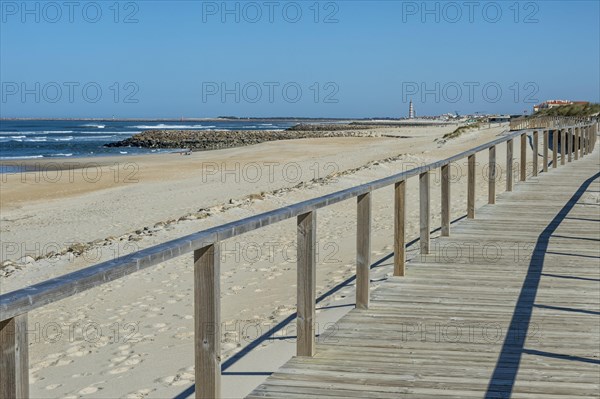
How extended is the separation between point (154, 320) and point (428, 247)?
2822 millimetres

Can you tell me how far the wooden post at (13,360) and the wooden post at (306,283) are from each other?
8.19 ft

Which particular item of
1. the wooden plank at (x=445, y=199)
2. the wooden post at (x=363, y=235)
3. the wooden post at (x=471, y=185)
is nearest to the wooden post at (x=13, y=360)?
the wooden post at (x=363, y=235)

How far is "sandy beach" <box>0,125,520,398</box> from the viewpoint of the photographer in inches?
229

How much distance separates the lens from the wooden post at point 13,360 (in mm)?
2102

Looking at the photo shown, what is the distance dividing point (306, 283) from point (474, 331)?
1.39 meters

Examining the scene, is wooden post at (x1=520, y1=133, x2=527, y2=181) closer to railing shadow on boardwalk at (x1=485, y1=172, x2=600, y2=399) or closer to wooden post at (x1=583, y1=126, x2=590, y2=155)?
railing shadow on boardwalk at (x1=485, y1=172, x2=600, y2=399)

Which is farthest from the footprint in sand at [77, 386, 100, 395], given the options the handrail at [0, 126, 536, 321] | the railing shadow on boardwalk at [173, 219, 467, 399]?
the handrail at [0, 126, 536, 321]

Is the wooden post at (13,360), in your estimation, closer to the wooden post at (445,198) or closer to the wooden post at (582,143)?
the wooden post at (445,198)

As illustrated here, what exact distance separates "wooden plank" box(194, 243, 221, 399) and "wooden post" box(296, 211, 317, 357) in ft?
4.08

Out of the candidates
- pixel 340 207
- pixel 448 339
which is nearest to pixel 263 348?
pixel 448 339

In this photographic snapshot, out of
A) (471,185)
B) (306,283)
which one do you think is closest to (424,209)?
(471,185)

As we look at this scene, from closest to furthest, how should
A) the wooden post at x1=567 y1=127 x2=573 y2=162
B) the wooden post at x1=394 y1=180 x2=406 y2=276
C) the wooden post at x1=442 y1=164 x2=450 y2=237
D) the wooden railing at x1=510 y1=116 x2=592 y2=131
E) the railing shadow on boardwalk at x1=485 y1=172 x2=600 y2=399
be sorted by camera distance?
the railing shadow on boardwalk at x1=485 y1=172 x2=600 y2=399, the wooden post at x1=394 y1=180 x2=406 y2=276, the wooden post at x1=442 y1=164 x2=450 y2=237, the wooden post at x1=567 y1=127 x2=573 y2=162, the wooden railing at x1=510 y1=116 x2=592 y2=131

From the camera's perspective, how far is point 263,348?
576 cm

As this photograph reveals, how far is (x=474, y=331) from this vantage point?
5.32 meters
